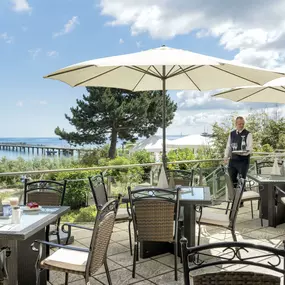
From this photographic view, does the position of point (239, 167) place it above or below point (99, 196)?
above

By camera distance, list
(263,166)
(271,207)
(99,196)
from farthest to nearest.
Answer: (263,166) → (271,207) → (99,196)

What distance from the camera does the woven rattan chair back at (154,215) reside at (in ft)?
10.9

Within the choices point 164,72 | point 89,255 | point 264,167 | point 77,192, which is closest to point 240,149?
point 264,167

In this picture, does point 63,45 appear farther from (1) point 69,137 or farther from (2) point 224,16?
(2) point 224,16

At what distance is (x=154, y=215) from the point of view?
3.34 m

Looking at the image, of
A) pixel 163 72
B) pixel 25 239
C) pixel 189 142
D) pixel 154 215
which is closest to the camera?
pixel 25 239

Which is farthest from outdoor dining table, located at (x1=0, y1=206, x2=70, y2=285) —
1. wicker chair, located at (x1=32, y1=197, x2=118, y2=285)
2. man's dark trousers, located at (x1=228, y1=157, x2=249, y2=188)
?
man's dark trousers, located at (x1=228, y1=157, x2=249, y2=188)

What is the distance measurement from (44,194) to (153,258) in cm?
139

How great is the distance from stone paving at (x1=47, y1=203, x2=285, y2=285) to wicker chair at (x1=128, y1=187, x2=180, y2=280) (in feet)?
0.49

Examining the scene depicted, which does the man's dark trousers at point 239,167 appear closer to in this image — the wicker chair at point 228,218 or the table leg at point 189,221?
the wicker chair at point 228,218

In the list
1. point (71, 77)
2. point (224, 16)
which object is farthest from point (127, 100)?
point (71, 77)

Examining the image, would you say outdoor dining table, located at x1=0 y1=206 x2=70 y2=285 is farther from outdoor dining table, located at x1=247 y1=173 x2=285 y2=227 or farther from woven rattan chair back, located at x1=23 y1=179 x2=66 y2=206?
outdoor dining table, located at x1=247 y1=173 x2=285 y2=227

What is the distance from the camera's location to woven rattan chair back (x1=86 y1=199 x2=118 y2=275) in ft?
8.16

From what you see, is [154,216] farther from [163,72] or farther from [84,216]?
[84,216]
